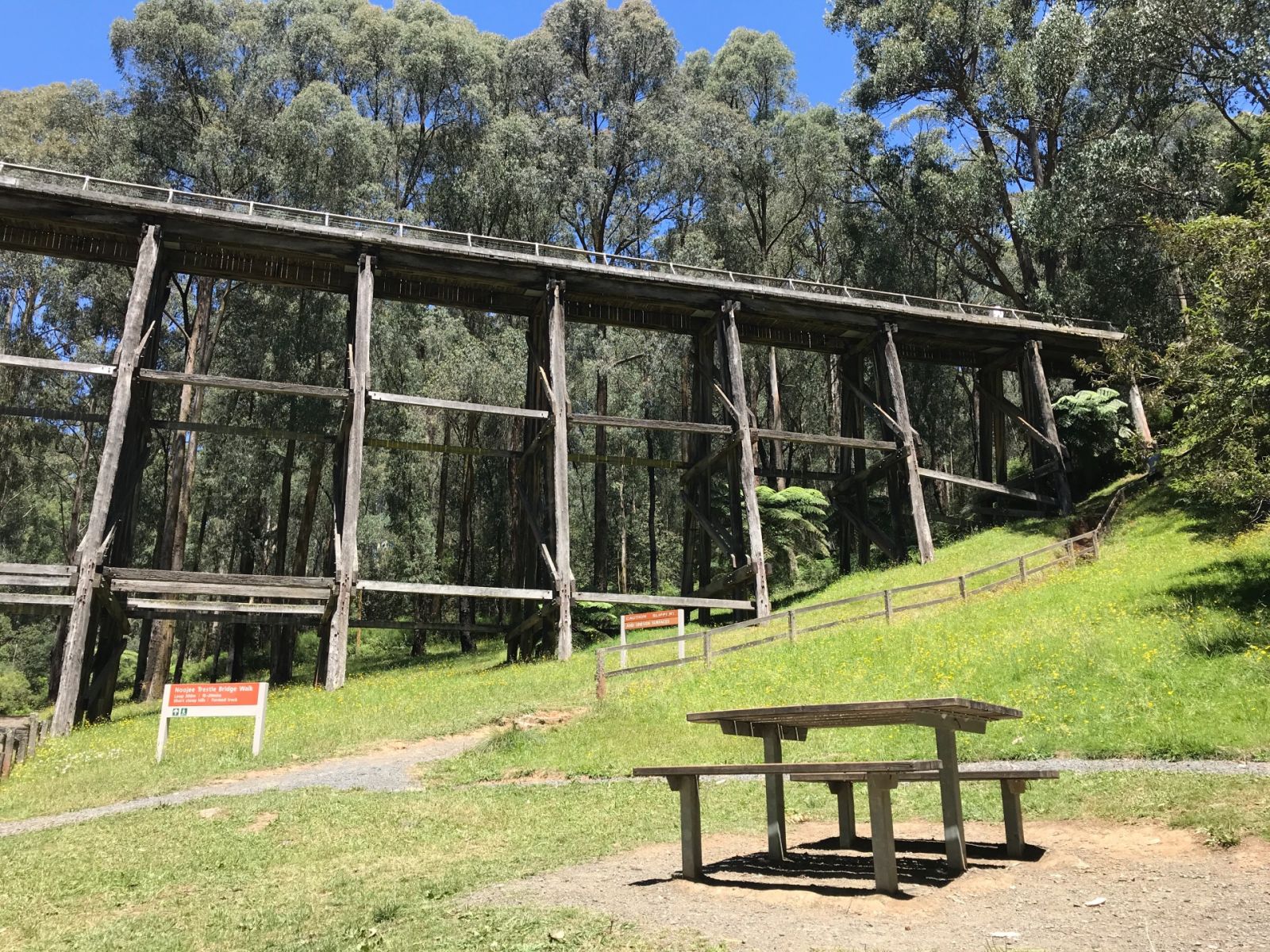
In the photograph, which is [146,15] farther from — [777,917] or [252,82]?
[777,917]

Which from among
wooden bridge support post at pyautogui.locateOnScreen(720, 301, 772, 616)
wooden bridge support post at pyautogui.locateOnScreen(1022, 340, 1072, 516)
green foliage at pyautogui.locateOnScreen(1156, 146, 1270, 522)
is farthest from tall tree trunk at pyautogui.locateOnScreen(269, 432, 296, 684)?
green foliage at pyautogui.locateOnScreen(1156, 146, 1270, 522)

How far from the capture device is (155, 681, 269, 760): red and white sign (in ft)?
45.3

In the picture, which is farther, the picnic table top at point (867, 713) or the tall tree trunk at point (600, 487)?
the tall tree trunk at point (600, 487)

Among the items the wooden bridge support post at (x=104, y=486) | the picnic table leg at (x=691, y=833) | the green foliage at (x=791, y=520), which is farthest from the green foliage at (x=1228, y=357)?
the wooden bridge support post at (x=104, y=486)

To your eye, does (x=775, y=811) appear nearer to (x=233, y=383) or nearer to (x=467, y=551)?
(x=233, y=383)

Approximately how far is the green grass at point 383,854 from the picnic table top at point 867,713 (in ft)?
5.85

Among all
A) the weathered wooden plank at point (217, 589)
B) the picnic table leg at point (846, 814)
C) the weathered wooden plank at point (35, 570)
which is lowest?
the picnic table leg at point (846, 814)

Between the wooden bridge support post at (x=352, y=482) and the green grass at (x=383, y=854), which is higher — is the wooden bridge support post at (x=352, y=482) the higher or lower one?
the higher one

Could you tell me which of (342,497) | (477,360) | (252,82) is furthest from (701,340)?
(252,82)

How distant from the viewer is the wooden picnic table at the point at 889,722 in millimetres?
6234

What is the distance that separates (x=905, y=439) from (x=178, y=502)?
24.7m

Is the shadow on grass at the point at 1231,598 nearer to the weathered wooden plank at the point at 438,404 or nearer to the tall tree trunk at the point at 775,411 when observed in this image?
the weathered wooden plank at the point at 438,404

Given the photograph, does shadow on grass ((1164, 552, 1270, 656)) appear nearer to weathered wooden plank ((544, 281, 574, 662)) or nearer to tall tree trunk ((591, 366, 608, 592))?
weathered wooden plank ((544, 281, 574, 662))

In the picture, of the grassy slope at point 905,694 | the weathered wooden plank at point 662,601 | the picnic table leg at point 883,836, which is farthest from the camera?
the weathered wooden plank at point 662,601
